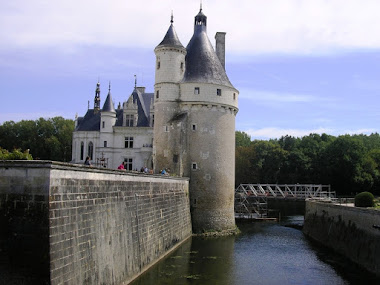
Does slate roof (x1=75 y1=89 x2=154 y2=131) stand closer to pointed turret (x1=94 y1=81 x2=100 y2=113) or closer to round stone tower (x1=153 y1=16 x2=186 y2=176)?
pointed turret (x1=94 y1=81 x2=100 y2=113)

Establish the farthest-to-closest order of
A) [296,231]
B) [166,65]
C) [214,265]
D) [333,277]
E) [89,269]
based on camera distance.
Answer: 1. [296,231]
2. [166,65]
3. [214,265]
4. [333,277]
5. [89,269]

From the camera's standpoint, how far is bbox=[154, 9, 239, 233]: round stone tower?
33.4m

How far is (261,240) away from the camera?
31.9 metres

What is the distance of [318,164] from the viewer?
73.6 m

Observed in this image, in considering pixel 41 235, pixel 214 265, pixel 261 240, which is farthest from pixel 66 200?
pixel 261 240

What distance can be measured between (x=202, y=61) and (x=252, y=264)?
17285mm

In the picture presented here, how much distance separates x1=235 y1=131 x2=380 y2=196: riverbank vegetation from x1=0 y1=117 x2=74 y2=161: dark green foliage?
98.1 ft

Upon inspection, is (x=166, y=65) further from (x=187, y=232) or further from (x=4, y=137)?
(x=4, y=137)

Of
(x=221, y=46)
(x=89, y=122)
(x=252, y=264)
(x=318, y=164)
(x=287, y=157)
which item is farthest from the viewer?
(x=287, y=157)

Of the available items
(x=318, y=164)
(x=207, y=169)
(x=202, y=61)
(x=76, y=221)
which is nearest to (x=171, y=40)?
(x=202, y=61)

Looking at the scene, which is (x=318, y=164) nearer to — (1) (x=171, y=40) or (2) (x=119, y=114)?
(2) (x=119, y=114)

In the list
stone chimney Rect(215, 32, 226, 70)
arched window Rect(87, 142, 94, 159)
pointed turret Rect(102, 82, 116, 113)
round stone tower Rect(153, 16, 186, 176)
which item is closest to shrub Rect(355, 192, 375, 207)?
round stone tower Rect(153, 16, 186, 176)

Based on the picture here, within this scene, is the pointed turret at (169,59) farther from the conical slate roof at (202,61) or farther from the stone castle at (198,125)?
the conical slate roof at (202,61)

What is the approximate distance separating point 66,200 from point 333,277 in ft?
44.8
